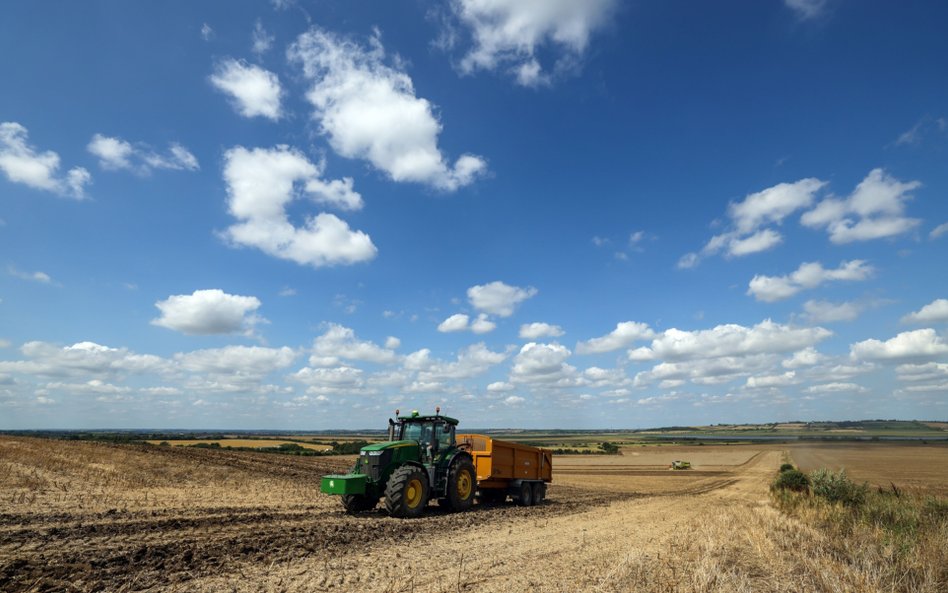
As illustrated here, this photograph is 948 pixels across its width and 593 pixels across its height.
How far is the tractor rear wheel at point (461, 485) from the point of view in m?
15.0

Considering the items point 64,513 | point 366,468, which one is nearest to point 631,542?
point 366,468

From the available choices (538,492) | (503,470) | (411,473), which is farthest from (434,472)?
(538,492)

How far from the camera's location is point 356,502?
14008mm

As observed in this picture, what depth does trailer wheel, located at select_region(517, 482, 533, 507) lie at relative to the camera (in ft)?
59.4

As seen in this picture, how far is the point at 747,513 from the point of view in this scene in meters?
17.2

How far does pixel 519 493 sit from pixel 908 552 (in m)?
10.7

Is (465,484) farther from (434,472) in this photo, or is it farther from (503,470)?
(503,470)

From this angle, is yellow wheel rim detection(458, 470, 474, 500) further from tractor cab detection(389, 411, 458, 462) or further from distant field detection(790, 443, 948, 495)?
distant field detection(790, 443, 948, 495)

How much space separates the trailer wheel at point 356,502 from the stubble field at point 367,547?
0.94 ft

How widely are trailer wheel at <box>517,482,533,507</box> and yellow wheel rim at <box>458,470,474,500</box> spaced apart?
2.81 meters

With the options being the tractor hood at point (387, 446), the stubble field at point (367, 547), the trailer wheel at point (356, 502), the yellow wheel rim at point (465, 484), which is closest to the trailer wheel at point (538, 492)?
the stubble field at point (367, 547)

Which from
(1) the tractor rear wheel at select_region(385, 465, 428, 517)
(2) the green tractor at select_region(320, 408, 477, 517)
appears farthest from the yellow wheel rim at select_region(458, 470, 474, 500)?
(1) the tractor rear wheel at select_region(385, 465, 428, 517)

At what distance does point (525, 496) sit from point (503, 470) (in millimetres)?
1255

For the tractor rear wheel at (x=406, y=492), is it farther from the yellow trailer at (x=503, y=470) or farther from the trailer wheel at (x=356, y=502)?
the yellow trailer at (x=503, y=470)
